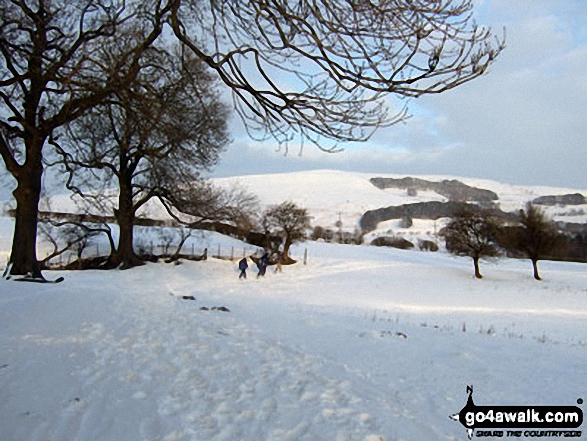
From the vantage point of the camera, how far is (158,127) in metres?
6.09

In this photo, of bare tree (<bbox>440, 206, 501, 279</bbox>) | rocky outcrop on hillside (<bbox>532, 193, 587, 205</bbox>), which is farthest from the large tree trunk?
rocky outcrop on hillside (<bbox>532, 193, 587, 205</bbox>)

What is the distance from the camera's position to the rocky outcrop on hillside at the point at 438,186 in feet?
420

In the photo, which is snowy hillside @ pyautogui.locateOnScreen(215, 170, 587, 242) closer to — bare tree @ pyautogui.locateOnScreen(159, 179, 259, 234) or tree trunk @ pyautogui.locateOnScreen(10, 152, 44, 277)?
bare tree @ pyautogui.locateOnScreen(159, 179, 259, 234)

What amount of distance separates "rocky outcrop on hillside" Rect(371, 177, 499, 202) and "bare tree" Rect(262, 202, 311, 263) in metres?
106

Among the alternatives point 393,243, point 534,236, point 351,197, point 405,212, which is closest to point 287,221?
point 534,236

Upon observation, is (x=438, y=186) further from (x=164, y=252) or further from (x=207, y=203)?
(x=207, y=203)

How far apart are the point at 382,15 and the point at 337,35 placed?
0.47 m

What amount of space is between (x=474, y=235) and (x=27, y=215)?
2632 centimetres

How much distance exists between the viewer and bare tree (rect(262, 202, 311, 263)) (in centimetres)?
2869

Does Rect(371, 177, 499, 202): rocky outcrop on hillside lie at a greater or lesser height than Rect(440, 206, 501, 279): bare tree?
greater

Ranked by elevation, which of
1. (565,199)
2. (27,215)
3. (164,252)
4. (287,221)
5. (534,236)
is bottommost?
(164,252)

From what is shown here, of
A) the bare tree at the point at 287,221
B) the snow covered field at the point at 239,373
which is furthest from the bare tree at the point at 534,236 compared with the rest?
the snow covered field at the point at 239,373

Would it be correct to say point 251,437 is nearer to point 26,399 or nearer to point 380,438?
point 380,438

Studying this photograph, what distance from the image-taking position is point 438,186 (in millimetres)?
140500
